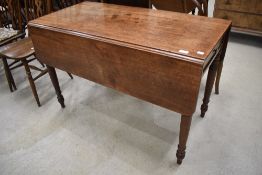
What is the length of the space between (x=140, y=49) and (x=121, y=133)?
32.9 inches

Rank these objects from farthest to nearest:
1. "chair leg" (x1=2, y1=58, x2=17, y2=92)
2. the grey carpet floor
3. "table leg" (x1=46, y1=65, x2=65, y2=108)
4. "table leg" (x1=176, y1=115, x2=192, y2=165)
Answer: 1. "chair leg" (x1=2, y1=58, x2=17, y2=92)
2. "table leg" (x1=46, y1=65, x2=65, y2=108)
3. the grey carpet floor
4. "table leg" (x1=176, y1=115, x2=192, y2=165)

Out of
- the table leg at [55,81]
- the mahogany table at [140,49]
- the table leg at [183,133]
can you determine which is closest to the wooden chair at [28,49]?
the table leg at [55,81]

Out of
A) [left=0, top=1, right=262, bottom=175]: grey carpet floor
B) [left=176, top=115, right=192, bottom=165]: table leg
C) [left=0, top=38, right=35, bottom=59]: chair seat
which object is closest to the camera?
[left=176, top=115, right=192, bottom=165]: table leg

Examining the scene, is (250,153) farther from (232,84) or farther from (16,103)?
(16,103)

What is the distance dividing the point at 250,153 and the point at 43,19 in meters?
1.69

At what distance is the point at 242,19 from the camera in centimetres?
250

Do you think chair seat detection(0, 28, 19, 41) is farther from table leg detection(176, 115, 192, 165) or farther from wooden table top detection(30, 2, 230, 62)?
table leg detection(176, 115, 192, 165)

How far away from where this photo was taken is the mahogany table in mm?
964

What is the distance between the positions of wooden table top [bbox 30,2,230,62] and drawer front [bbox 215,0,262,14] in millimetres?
1463

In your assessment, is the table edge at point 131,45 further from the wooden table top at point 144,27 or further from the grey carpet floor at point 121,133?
the grey carpet floor at point 121,133

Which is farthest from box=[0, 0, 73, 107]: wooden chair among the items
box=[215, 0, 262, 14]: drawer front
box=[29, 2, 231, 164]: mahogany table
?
box=[215, 0, 262, 14]: drawer front

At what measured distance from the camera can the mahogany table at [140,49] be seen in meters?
0.96

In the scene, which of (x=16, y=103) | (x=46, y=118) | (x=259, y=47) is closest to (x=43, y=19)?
(x=46, y=118)

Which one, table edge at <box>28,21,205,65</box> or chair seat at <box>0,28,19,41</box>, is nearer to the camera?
table edge at <box>28,21,205,65</box>
